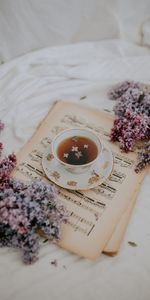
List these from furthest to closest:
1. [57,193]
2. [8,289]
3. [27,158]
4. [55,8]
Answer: [55,8] < [27,158] < [57,193] < [8,289]

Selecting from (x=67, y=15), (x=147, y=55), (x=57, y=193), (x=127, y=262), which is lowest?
(x=127, y=262)

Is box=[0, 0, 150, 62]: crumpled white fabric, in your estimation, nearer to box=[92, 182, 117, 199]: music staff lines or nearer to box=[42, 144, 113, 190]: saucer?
box=[42, 144, 113, 190]: saucer

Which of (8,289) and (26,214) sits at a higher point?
(26,214)

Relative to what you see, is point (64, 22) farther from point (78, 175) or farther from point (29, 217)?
point (29, 217)

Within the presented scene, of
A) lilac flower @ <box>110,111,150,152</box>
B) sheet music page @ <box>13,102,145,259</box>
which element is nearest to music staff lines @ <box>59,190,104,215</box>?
sheet music page @ <box>13,102,145,259</box>

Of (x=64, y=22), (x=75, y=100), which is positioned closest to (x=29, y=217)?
(x=75, y=100)

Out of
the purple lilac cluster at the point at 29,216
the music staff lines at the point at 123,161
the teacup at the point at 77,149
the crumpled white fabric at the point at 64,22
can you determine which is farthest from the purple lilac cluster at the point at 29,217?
the crumpled white fabric at the point at 64,22

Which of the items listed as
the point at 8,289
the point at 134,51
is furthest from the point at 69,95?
the point at 8,289

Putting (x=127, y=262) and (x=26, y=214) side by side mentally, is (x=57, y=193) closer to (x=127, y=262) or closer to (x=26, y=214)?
(x=26, y=214)
